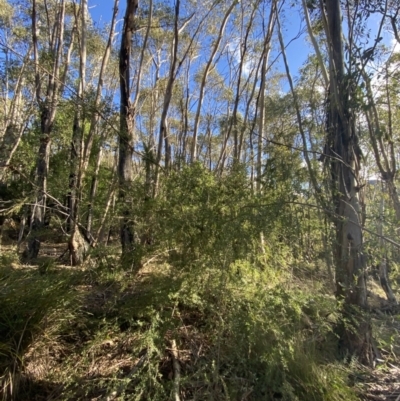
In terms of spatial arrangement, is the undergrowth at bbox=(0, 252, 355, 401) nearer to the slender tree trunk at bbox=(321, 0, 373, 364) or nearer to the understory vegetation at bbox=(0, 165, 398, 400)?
the understory vegetation at bbox=(0, 165, 398, 400)

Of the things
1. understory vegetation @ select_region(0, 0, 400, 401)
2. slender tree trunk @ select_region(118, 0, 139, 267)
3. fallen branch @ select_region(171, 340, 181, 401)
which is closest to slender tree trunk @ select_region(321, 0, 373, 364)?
understory vegetation @ select_region(0, 0, 400, 401)

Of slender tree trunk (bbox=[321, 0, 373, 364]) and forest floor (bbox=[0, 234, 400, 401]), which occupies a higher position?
slender tree trunk (bbox=[321, 0, 373, 364])

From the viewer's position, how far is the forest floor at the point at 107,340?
2.31m

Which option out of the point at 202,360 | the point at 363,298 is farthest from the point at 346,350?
the point at 202,360

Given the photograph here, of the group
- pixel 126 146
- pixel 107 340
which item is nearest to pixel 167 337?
pixel 107 340

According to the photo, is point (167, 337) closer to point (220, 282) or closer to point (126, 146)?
point (220, 282)

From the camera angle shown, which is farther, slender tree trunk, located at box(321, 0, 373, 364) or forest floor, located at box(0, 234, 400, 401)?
slender tree trunk, located at box(321, 0, 373, 364)

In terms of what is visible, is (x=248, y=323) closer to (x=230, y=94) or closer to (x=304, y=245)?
(x=304, y=245)

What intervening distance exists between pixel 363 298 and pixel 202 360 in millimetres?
1885

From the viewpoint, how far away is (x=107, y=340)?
270 cm

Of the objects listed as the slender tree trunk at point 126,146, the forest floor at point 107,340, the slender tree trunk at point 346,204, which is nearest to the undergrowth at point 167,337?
the forest floor at point 107,340

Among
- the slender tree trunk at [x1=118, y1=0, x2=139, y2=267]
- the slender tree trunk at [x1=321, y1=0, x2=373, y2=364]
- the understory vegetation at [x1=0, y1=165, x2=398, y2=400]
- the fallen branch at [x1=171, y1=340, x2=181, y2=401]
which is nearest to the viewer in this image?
the fallen branch at [x1=171, y1=340, x2=181, y2=401]

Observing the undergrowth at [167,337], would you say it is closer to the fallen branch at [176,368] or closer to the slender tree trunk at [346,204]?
the fallen branch at [176,368]

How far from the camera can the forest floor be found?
2.31 metres
